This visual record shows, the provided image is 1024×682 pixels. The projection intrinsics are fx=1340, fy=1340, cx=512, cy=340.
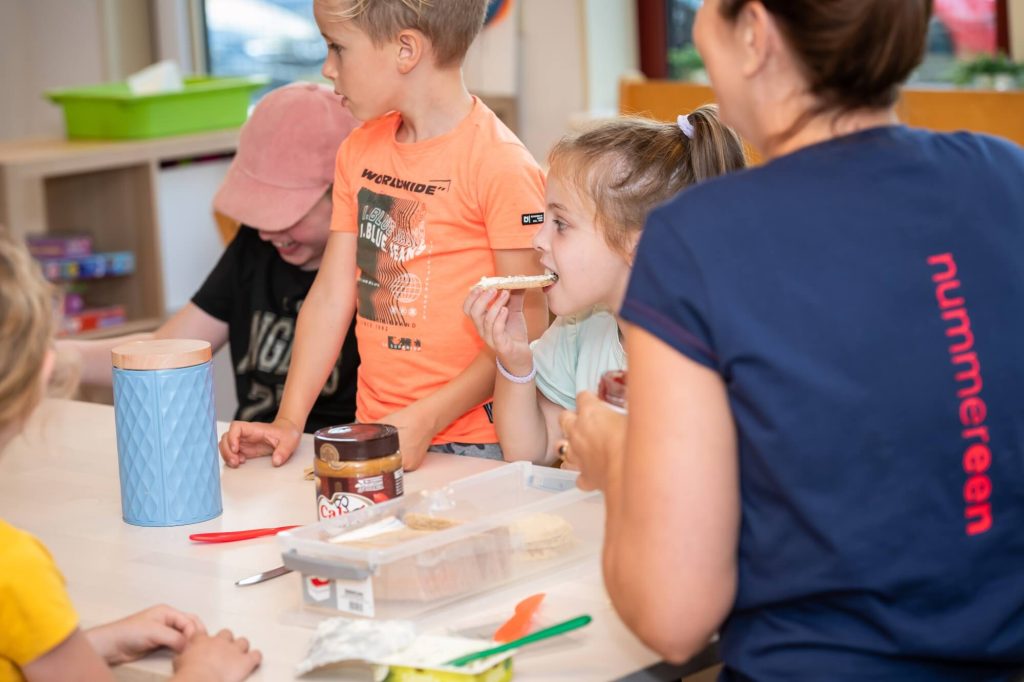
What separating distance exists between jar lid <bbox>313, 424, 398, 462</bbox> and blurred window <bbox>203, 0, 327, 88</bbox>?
343 cm

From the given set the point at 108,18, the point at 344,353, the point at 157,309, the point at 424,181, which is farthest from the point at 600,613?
the point at 108,18

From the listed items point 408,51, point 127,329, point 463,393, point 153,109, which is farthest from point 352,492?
point 153,109

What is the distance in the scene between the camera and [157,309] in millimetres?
3572

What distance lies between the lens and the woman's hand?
101 cm

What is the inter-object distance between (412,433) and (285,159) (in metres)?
0.65

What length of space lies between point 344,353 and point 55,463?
0.55m

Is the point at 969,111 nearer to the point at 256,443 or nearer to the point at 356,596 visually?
the point at 256,443

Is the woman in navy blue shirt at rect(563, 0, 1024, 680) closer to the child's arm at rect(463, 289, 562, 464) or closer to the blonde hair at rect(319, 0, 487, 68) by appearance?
the child's arm at rect(463, 289, 562, 464)

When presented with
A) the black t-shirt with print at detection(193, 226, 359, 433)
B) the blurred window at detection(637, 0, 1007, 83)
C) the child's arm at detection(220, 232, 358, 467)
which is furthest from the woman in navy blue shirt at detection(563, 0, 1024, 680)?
the blurred window at detection(637, 0, 1007, 83)

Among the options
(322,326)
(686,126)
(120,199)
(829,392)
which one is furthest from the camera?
(120,199)

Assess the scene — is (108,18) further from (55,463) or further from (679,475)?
(679,475)

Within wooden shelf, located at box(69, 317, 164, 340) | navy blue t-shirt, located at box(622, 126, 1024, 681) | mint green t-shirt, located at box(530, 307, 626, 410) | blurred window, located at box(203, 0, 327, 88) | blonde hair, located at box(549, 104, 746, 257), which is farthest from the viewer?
blurred window, located at box(203, 0, 327, 88)

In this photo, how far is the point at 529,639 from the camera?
103 cm

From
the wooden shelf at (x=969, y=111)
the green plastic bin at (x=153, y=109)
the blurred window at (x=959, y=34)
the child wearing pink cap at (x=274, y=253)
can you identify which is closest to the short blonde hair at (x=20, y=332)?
the child wearing pink cap at (x=274, y=253)
